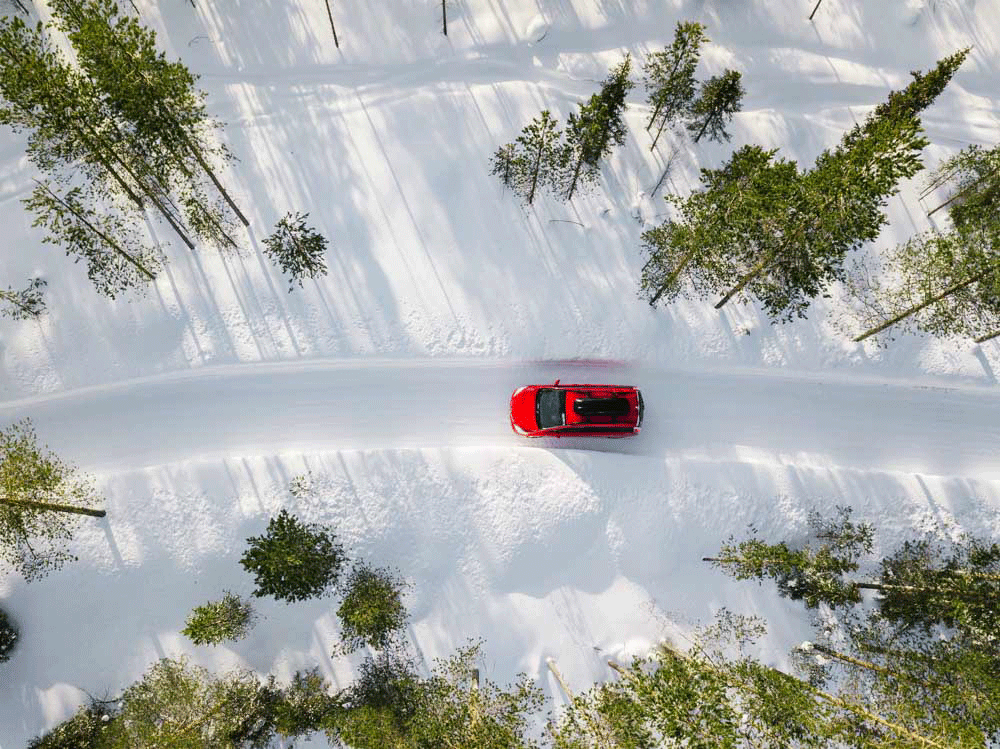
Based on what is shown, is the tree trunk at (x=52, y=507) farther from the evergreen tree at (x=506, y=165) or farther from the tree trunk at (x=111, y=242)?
the evergreen tree at (x=506, y=165)

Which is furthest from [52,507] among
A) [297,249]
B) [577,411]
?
[577,411]

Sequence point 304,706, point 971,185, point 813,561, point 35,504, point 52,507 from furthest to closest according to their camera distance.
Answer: point 971,185 < point 813,561 < point 304,706 < point 52,507 < point 35,504

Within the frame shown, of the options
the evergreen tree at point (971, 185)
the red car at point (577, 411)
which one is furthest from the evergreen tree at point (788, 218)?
the red car at point (577, 411)

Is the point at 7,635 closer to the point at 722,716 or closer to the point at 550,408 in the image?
the point at 550,408

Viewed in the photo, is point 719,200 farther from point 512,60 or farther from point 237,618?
point 237,618

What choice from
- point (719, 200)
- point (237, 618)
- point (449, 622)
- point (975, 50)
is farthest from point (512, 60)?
point (237, 618)

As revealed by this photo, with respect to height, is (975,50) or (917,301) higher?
(975,50)

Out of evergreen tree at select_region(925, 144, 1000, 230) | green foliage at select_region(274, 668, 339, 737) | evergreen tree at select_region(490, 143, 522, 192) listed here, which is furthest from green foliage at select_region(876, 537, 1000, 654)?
green foliage at select_region(274, 668, 339, 737)
